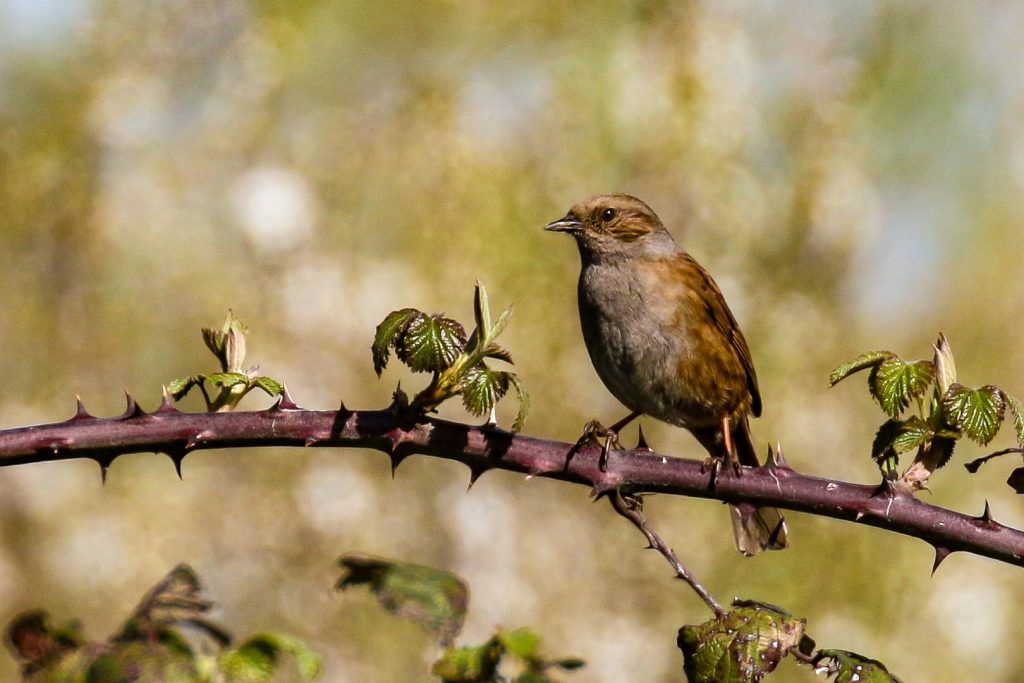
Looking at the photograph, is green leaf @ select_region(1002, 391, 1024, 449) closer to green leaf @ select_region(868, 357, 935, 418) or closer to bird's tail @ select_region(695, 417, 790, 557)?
green leaf @ select_region(868, 357, 935, 418)

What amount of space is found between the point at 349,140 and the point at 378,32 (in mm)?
850

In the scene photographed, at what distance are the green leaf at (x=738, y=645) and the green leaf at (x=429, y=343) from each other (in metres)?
0.79

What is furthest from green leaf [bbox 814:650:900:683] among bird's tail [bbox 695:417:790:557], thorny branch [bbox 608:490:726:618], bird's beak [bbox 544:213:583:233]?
bird's beak [bbox 544:213:583:233]

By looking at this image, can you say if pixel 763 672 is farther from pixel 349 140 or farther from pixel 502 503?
pixel 349 140

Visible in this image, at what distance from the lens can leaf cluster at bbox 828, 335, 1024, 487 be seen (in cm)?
289

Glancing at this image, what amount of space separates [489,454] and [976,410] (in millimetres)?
1131

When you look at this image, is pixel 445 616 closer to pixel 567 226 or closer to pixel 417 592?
pixel 417 592

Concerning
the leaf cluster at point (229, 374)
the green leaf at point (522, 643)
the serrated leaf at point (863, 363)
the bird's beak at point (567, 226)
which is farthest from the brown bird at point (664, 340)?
the green leaf at point (522, 643)

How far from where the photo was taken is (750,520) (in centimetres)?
595

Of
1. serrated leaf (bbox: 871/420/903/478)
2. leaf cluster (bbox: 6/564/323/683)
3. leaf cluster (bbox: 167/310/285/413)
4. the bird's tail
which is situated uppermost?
the bird's tail

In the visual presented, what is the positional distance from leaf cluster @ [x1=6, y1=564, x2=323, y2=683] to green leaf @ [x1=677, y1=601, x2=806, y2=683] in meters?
0.71

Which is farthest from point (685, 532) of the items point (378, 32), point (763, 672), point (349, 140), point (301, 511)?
point (763, 672)

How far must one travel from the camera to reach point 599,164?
8.47 m

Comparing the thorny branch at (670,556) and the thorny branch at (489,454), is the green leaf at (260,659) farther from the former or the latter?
the thorny branch at (670,556)
